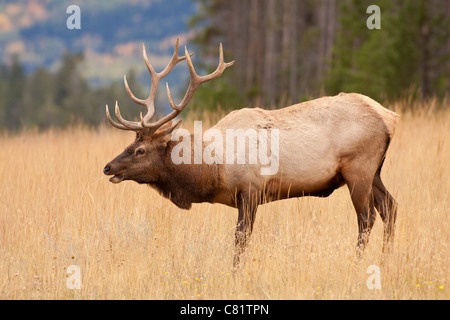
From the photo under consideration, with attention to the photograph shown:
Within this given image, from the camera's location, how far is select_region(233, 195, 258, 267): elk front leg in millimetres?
6012

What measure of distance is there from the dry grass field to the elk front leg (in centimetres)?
11

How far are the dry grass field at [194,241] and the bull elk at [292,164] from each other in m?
0.36

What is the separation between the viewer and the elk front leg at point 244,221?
19.7ft

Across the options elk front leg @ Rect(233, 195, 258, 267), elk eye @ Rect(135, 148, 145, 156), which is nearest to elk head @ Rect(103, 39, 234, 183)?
elk eye @ Rect(135, 148, 145, 156)

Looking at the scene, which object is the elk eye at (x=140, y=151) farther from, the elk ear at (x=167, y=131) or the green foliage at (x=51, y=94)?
the green foliage at (x=51, y=94)

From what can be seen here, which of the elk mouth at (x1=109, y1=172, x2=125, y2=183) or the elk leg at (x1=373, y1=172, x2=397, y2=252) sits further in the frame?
the elk leg at (x1=373, y1=172, x2=397, y2=252)

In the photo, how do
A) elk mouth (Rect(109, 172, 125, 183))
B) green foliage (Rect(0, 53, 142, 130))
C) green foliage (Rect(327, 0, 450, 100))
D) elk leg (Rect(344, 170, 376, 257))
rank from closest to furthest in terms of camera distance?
elk leg (Rect(344, 170, 376, 257)) → elk mouth (Rect(109, 172, 125, 183)) → green foliage (Rect(327, 0, 450, 100)) → green foliage (Rect(0, 53, 142, 130))

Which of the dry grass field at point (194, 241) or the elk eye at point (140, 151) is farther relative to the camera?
the elk eye at point (140, 151)

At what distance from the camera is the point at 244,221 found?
240 inches

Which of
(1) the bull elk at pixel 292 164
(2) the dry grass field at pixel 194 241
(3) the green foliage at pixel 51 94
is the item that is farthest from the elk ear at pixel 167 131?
(3) the green foliage at pixel 51 94

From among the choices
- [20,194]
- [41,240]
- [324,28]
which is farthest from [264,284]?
[324,28]

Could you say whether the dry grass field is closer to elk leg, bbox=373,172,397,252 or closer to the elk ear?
elk leg, bbox=373,172,397,252
